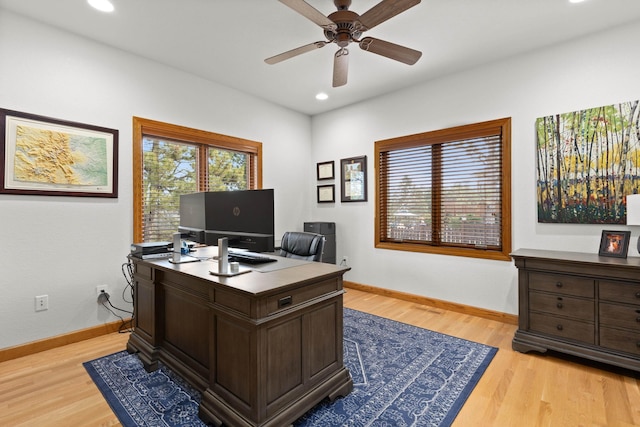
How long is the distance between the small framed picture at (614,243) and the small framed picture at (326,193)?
3.18 metres

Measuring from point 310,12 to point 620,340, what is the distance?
3.18 metres

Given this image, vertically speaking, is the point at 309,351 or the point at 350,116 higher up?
the point at 350,116

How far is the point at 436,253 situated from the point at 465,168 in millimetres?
1076

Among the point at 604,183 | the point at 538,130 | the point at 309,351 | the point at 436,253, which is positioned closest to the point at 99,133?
the point at 309,351

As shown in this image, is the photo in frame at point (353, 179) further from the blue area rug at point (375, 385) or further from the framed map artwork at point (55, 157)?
the framed map artwork at point (55, 157)

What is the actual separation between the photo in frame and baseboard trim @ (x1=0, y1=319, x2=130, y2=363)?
3.18m

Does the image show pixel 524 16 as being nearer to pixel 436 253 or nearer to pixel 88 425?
pixel 436 253

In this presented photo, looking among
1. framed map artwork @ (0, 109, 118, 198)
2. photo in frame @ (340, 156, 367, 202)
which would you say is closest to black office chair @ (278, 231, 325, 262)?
framed map artwork @ (0, 109, 118, 198)

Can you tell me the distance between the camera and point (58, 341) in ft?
8.81

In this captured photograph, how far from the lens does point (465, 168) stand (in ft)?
11.8

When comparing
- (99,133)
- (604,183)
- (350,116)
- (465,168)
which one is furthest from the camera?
(350,116)

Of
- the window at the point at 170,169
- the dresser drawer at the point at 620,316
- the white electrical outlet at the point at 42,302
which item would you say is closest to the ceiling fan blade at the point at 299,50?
→ the window at the point at 170,169

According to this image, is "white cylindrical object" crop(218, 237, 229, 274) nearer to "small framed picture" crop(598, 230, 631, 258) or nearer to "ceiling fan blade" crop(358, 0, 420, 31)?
"ceiling fan blade" crop(358, 0, 420, 31)

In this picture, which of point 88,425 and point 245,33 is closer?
point 88,425
